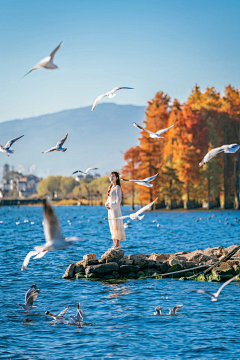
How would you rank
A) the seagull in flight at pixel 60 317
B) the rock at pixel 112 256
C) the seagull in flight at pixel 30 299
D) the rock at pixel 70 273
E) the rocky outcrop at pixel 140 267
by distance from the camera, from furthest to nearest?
1. the rock at pixel 70 273
2. the rock at pixel 112 256
3. the rocky outcrop at pixel 140 267
4. the seagull in flight at pixel 30 299
5. the seagull in flight at pixel 60 317

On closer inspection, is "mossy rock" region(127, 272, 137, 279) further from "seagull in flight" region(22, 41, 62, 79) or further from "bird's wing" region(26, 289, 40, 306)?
"seagull in flight" region(22, 41, 62, 79)

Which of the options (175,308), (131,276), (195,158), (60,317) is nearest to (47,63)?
(60,317)

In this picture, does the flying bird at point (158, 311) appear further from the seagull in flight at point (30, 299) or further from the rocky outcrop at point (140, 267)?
the rocky outcrop at point (140, 267)

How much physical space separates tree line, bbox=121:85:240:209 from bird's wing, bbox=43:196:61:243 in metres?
61.8

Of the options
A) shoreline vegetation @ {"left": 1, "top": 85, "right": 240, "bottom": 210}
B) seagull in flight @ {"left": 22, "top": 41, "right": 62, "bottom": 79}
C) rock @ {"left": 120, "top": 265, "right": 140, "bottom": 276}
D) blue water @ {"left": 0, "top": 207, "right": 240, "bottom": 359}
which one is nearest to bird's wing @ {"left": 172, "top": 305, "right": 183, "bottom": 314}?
blue water @ {"left": 0, "top": 207, "right": 240, "bottom": 359}

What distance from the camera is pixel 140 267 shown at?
17.6 metres

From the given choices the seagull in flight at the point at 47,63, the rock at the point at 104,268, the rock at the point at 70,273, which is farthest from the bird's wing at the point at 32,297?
the seagull in flight at the point at 47,63

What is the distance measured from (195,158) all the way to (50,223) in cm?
6314

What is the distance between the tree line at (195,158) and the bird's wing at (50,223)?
61.8 meters

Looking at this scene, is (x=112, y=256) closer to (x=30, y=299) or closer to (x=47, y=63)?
(x=30, y=299)

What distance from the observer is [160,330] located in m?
11.2

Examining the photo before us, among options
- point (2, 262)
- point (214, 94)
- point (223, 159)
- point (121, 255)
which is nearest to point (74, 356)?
point (121, 255)

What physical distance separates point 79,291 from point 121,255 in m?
2.82

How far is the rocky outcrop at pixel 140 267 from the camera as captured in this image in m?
16.9
